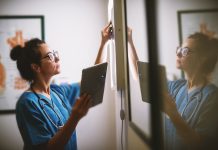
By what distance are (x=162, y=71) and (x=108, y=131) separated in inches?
47.6

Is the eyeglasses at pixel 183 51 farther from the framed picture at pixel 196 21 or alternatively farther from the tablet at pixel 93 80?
the tablet at pixel 93 80

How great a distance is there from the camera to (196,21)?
0.52 meters

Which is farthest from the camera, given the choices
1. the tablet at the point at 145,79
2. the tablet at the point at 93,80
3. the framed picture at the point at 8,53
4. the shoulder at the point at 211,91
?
the framed picture at the point at 8,53

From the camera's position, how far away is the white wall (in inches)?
65.2

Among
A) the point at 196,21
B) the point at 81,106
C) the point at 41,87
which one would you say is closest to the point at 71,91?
the point at 41,87

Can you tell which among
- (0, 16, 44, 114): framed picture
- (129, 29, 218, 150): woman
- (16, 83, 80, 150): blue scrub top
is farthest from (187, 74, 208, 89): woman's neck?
(0, 16, 44, 114): framed picture

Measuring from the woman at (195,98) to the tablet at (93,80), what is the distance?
21.7 inches

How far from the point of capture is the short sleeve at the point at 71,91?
150 cm

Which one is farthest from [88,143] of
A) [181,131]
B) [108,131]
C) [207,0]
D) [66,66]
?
[207,0]

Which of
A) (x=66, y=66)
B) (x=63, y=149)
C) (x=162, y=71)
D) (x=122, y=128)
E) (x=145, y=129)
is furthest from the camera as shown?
(x=66, y=66)

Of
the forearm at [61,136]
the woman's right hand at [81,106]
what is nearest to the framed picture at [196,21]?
the woman's right hand at [81,106]

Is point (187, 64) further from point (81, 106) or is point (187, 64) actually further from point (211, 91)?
point (81, 106)

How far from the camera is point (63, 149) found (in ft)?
4.30

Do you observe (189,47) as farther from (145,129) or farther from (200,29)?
(145,129)
